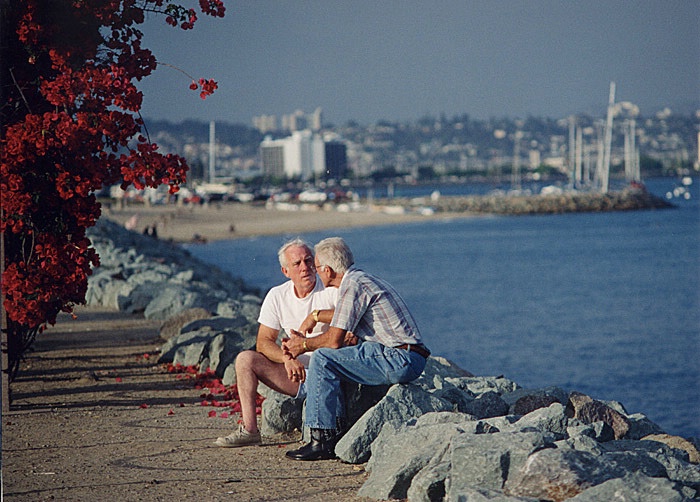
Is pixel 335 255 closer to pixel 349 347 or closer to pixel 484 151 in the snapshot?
pixel 349 347

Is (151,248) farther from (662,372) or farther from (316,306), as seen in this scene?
(316,306)

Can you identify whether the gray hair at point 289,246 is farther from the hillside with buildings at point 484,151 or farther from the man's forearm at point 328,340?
the hillside with buildings at point 484,151

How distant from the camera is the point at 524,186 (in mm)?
163125

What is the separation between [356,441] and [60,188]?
262cm

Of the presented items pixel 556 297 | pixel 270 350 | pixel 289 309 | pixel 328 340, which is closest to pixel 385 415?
pixel 328 340

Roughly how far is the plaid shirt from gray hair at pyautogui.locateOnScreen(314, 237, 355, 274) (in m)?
0.06

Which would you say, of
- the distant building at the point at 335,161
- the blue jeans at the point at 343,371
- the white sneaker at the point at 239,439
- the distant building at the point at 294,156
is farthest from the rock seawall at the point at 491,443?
the distant building at the point at 294,156

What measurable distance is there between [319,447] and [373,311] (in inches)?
33.7

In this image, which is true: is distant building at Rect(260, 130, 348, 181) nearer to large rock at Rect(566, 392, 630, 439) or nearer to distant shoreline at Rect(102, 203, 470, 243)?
distant shoreline at Rect(102, 203, 470, 243)

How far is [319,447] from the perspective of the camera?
5.96 m

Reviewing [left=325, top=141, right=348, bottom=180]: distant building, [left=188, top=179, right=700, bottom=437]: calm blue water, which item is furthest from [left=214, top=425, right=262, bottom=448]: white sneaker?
[left=188, top=179, right=700, bottom=437]: calm blue water

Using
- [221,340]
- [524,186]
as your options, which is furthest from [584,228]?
[524,186]

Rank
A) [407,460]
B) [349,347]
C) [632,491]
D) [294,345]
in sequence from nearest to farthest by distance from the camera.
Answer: [632,491] → [407,460] → [349,347] → [294,345]

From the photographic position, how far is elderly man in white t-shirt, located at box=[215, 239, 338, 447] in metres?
6.31
